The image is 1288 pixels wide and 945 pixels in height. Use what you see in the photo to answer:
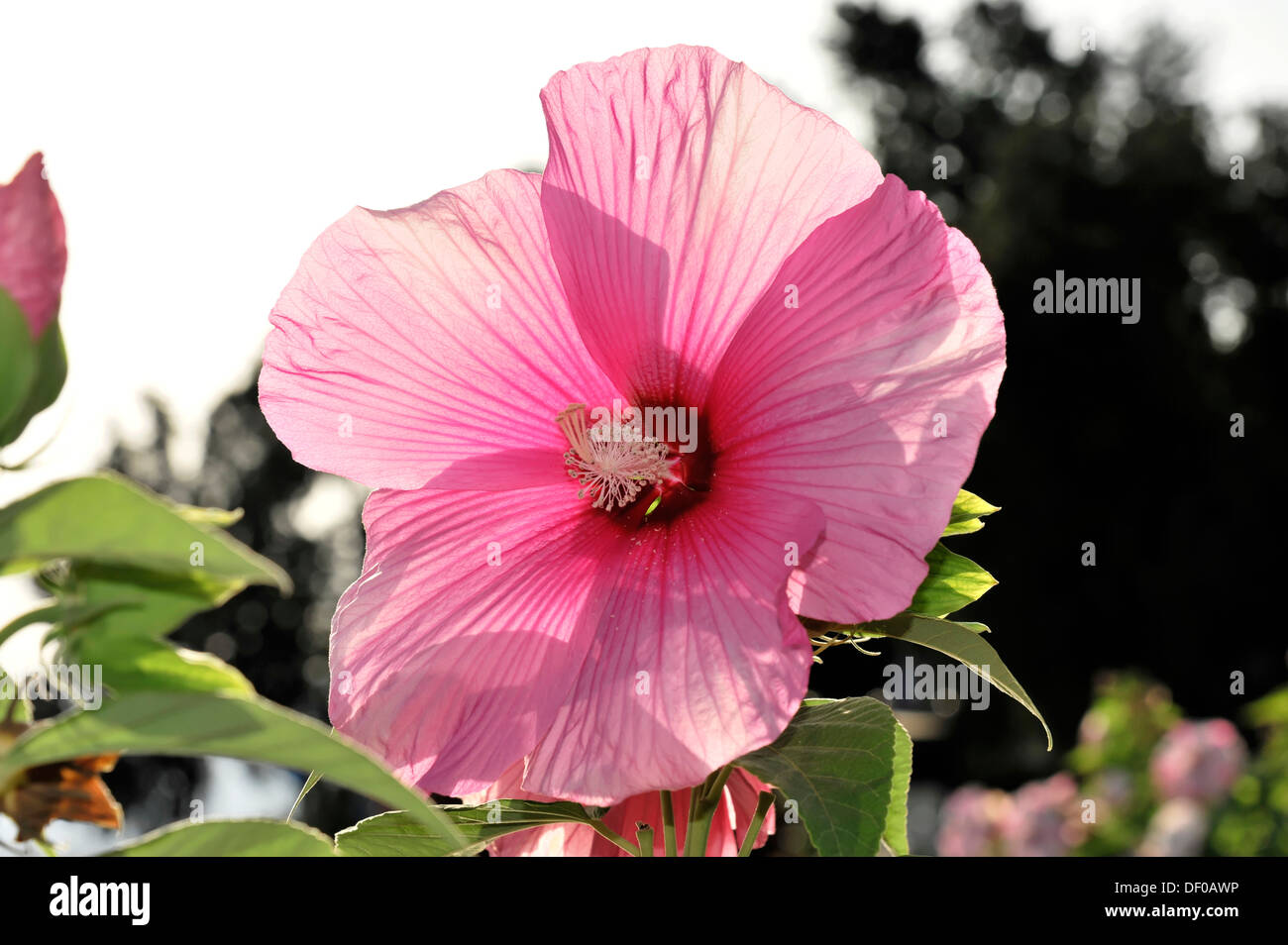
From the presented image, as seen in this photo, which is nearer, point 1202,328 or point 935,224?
point 935,224

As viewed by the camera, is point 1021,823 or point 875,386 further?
point 1021,823

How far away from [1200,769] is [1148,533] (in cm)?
810

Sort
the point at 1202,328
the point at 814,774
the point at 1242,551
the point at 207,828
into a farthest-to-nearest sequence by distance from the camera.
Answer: the point at 1202,328
the point at 1242,551
the point at 814,774
the point at 207,828

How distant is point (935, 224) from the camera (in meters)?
0.44

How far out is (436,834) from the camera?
48cm

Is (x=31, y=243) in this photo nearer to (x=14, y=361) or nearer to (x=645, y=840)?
(x=14, y=361)

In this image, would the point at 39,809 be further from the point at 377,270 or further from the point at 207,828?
the point at 377,270

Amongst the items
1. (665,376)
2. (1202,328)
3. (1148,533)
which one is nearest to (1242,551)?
(1148,533)

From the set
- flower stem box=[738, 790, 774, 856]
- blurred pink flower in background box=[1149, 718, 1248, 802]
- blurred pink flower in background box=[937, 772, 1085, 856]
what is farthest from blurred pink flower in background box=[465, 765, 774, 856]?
blurred pink flower in background box=[937, 772, 1085, 856]

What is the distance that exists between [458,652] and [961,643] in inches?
7.6

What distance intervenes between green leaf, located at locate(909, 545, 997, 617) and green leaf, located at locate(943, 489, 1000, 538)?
1 cm

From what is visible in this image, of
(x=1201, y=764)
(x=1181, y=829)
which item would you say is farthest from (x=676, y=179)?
(x=1201, y=764)

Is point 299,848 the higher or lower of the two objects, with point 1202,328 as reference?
lower

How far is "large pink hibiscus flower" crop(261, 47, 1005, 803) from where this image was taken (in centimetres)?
42
